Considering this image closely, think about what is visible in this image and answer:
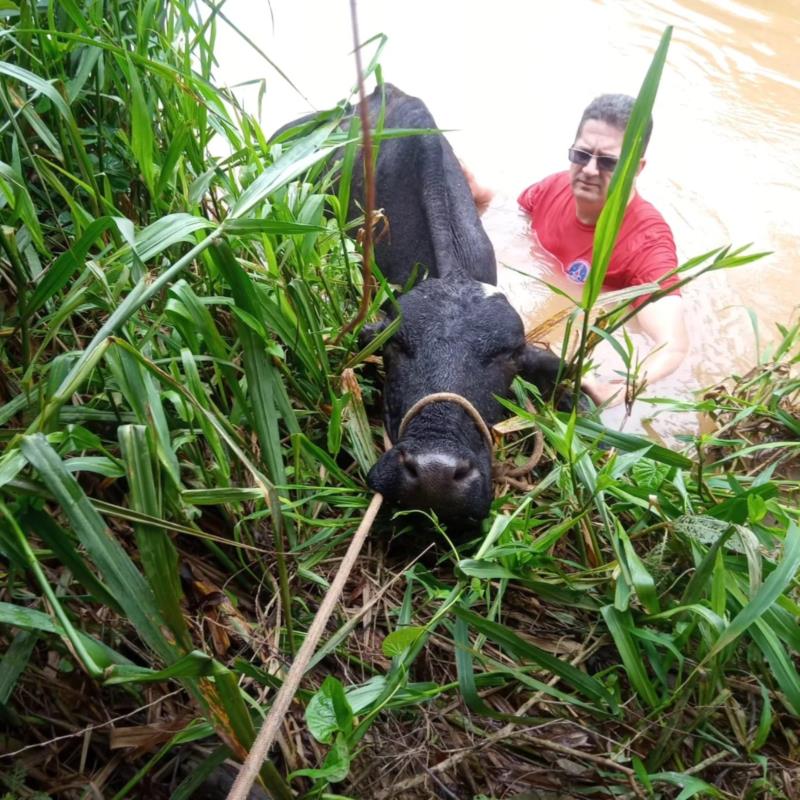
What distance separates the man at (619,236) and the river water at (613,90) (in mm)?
250

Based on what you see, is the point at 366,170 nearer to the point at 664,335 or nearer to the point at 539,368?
the point at 539,368

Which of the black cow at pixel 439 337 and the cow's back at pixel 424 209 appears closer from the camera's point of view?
the black cow at pixel 439 337

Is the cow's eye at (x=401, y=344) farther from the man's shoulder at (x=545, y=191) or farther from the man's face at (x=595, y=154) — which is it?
the man's shoulder at (x=545, y=191)

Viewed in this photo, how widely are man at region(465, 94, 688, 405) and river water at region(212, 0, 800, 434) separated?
250mm

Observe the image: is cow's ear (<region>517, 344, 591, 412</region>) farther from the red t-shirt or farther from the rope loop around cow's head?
the red t-shirt

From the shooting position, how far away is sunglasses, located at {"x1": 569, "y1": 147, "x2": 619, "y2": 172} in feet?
17.3

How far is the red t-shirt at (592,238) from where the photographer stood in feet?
16.6

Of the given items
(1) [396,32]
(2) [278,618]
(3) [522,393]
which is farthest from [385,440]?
(1) [396,32]

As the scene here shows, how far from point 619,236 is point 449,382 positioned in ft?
9.85

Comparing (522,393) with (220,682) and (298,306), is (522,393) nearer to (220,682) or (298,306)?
(298,306)

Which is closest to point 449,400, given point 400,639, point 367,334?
point 367,334

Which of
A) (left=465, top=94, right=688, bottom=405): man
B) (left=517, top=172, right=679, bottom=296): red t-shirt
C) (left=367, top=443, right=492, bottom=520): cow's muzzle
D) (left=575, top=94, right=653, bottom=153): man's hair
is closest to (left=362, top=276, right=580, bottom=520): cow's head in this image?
(left=367, top=443, right=492, bottom=520): cow's muzzle

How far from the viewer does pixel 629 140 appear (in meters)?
1.87

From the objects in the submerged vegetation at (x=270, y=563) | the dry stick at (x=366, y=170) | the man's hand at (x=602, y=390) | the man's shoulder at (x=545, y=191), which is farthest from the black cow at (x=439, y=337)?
the man's shoulder at (x=545, y=191)
